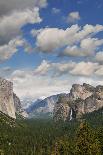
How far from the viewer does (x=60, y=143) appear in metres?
142

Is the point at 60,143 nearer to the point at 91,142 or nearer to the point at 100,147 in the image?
the point at 100,147

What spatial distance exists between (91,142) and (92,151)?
1.88 meters

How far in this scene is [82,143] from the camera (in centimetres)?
7919

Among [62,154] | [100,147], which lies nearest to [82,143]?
[100,147]

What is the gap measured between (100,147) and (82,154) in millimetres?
18119

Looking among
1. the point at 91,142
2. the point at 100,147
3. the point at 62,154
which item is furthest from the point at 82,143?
the point at 62,154

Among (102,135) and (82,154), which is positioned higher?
(102,135)

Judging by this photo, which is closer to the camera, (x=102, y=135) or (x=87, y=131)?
(x=87, y=131)

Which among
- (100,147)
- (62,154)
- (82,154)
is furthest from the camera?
(62,154)

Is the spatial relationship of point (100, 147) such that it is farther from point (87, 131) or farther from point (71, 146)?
point (71, 146)

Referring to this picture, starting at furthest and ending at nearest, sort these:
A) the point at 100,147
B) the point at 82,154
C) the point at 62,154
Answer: the point at 62,154 → the point at 100,147 → the point at 82,154

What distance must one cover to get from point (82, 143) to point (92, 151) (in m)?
2.67

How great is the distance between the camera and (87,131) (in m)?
80.2

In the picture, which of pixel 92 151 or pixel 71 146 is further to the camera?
pixel 71 146
